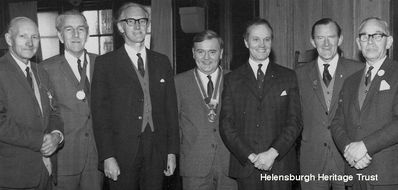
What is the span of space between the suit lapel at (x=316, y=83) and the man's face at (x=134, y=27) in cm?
139

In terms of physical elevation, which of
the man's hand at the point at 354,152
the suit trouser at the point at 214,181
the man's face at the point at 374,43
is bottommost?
the suit trouser at the point at 214,181

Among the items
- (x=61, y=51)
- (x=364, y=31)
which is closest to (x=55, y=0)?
(x=61, y=51)

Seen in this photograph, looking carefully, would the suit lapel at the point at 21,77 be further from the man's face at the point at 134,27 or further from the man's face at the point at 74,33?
the man's face at the point at 134,27

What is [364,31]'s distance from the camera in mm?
3621

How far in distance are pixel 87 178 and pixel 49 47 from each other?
4.01 m

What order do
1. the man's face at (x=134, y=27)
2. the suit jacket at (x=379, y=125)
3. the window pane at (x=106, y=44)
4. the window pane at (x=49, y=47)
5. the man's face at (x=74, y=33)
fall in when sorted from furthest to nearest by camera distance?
the window pane at (x=49, y=47)
the window pane at (x=106, y=44)
the man's face at (x=74, y=33)
the man's face at (x=134, y=27)
the suit jacket at (x=379, y=125)

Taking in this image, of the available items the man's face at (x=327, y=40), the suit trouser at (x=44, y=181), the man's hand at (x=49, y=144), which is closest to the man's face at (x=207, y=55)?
the man's face at (x=327, y=40)

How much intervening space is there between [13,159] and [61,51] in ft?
13.3

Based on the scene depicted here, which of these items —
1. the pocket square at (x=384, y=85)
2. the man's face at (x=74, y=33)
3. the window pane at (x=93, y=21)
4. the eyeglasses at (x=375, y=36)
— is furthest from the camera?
the window pane at (x=93, y=21)

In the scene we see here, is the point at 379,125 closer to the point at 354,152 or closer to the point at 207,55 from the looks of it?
the point at 354,152

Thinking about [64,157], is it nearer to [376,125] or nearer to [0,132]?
[0,132]

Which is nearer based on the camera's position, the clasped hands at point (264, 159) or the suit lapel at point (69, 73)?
the clasped hands at point (264, 159)

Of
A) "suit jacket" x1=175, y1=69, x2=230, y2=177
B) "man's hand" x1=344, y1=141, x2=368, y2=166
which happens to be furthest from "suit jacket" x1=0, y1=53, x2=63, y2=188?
"man's hand" x1=344, y1=141, x2=368, y2=166

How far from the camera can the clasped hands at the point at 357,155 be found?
11.2 ft
